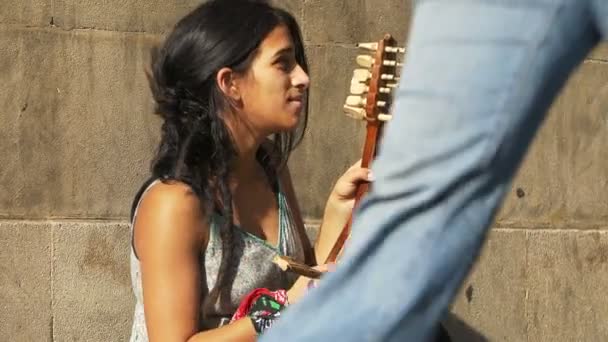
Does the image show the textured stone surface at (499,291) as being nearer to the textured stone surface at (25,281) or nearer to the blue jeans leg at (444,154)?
the textured stone surface at (25,281)

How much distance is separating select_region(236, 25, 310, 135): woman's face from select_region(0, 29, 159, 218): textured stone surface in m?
1.04

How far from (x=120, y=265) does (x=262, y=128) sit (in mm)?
1125

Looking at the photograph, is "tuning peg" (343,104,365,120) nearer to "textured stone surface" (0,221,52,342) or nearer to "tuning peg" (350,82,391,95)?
"tuning peg" (350,82,391,95)

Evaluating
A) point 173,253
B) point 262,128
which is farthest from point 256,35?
point 173,253

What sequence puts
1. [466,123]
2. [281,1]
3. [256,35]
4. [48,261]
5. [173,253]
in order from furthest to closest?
[281,1] → [48,261] → [256,35] → [173,253] → [466,123]

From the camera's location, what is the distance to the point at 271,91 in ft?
11.7

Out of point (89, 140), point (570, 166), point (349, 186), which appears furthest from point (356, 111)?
point (570, 166)

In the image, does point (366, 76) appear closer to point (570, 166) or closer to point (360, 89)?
point (360, 89)

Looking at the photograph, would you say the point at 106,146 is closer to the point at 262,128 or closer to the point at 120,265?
the point at 120,265

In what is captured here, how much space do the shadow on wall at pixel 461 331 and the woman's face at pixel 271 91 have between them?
1.41 m

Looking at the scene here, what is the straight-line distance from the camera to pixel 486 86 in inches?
76.1

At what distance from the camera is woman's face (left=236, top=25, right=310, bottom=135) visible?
3.57 m

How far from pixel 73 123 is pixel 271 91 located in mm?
1109

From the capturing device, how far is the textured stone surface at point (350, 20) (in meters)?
4.81
